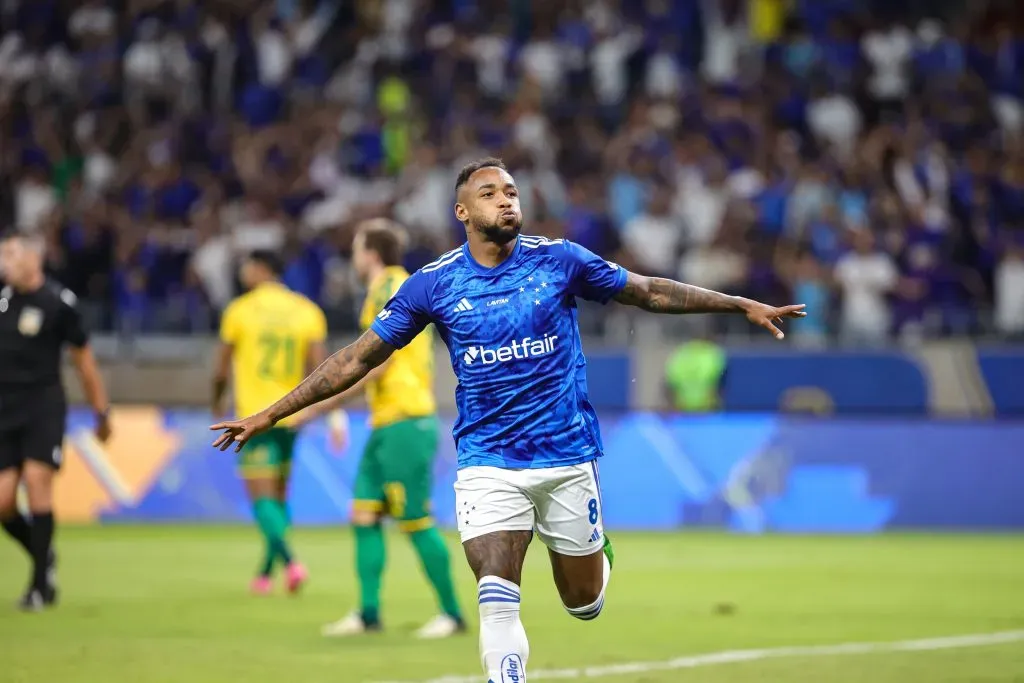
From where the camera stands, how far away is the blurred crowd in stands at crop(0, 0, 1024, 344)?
21.2m

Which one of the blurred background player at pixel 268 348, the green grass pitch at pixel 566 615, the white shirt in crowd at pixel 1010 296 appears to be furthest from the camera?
the white shirt in crowd at pixel 1010 296

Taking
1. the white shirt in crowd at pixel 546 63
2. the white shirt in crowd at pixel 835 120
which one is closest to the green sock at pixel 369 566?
the white shirt in crowd at pixel 835 120

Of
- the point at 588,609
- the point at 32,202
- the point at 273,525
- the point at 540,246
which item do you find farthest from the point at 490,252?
the point at 32,202

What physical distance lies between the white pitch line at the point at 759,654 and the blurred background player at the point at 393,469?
6.07ft

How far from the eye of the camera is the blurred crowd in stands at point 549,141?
69.6ft

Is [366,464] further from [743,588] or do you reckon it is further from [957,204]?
[957,204]

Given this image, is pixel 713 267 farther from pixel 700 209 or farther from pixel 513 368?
pixel 513 368

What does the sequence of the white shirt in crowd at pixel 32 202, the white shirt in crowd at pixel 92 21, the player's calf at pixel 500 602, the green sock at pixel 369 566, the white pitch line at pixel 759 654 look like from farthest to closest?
the white shirt in crowd at pixel 92 21
the white shirt in crowd at pixel 32 202
the green sock at pixel 369 566
the white pitch line at pixel 759 654
the player's calf at pixel 500 602

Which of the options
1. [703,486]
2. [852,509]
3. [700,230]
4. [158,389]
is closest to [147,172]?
[158,389]

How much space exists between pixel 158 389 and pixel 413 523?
11768 millimetres

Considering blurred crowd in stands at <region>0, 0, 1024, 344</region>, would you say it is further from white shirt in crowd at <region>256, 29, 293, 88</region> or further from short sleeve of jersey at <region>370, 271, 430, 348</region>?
short sleeve of jersey at <region>370, 271, 430, 348</region>

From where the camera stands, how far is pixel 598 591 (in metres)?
7.06

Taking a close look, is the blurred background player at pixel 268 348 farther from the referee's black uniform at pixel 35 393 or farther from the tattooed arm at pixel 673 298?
the tattooed arm at pixel 673 298

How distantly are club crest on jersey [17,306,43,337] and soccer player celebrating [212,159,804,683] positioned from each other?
5569mm
